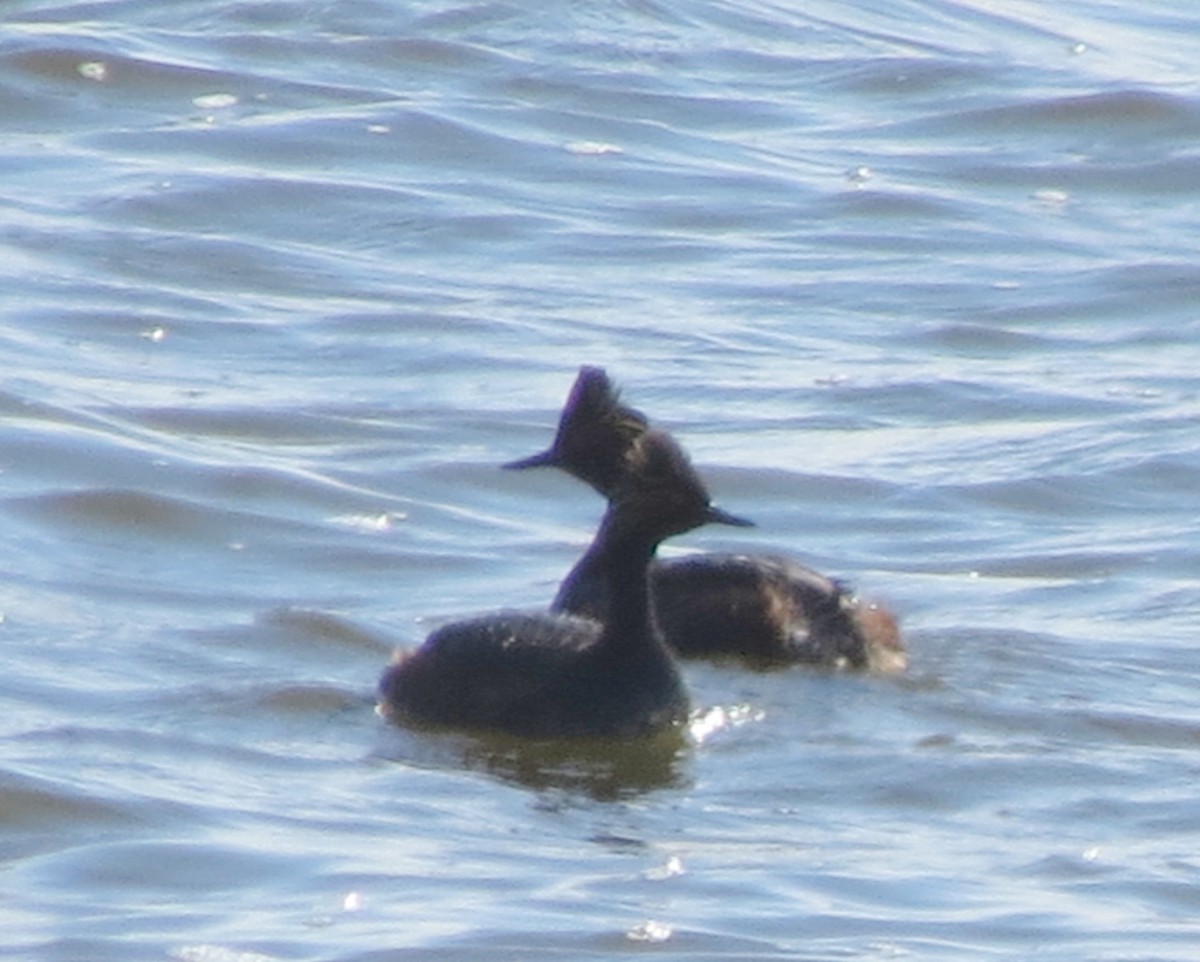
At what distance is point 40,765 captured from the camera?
961cm

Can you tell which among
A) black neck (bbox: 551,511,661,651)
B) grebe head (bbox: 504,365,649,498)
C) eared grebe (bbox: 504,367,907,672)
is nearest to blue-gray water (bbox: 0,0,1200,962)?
eared grebe (bbox: 504,367,907,672)

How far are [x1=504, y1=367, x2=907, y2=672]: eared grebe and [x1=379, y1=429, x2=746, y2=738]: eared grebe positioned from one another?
0.34m

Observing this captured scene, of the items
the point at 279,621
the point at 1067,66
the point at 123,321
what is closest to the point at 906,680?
the point at 279,621

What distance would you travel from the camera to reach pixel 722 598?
1138 centimetres

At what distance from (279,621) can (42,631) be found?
71 cm

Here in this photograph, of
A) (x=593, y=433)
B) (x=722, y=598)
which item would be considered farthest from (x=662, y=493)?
(x=593, y=433)

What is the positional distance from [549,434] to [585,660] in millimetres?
3445

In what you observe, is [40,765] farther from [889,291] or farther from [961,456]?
[889,291]

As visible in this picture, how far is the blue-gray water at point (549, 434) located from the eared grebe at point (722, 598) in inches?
5.4

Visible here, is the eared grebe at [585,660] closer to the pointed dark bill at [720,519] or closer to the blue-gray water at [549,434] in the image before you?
the pointed dark bill at [720,519]

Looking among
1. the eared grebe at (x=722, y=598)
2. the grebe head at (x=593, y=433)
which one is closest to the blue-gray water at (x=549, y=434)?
the eared grebe at (x=722, y=598)

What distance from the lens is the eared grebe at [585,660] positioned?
33.8 feet

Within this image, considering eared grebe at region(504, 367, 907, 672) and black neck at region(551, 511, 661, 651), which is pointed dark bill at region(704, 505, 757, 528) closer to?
black neck at region(551, 511, 661, 651)

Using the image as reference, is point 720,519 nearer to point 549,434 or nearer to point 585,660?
point 585,660
